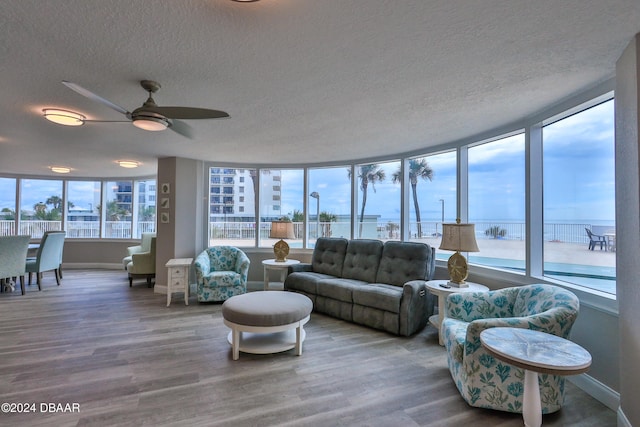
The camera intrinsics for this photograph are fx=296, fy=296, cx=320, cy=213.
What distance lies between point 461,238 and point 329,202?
118 inches

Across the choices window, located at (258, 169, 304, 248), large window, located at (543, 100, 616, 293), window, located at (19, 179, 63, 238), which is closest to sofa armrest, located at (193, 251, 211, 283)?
window, located at (258, 169, 304, 248)

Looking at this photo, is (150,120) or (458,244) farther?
(458,244)

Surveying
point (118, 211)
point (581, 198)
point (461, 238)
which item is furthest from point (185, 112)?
point (118, 211)

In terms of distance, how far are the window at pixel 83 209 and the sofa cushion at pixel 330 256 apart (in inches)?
256

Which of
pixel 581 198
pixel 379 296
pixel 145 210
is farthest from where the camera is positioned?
pixel 145 210

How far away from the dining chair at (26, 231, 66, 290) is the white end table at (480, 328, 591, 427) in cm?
709

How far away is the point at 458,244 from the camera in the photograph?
125 inches

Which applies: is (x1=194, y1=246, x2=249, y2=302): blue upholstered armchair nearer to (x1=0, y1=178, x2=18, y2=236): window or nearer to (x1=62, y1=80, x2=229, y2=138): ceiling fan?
(x1=62, y1=80, x2=229, y2=138): ceiling fan

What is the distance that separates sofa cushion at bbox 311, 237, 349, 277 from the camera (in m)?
4.72

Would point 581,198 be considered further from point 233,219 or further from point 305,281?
point 233,219

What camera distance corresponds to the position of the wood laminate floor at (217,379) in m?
2.03

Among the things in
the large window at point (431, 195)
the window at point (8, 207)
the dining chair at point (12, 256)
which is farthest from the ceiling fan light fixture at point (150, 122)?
the window at point (8, 207)

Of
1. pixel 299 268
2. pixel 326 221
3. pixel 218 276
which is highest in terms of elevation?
pixel 326 221

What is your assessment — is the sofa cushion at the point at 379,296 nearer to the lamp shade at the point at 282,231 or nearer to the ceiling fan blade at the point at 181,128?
the lamp shade at the point at 282,231
